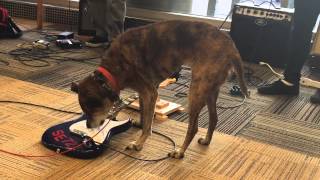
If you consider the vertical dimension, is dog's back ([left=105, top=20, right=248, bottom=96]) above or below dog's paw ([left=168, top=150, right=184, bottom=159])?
above

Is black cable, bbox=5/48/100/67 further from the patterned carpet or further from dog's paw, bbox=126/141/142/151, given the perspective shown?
dog's paw, bbox=126/141/142/151

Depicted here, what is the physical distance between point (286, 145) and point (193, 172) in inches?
27.3

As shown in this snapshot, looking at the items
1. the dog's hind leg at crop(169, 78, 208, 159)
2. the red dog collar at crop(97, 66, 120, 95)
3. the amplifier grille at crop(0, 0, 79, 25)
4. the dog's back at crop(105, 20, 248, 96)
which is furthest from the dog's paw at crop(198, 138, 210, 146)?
the amplifier grille at crop(0, 0, 79, 25)

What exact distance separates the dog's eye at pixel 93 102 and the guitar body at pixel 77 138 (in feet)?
0.71

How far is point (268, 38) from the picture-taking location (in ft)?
13.3

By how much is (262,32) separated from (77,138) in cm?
246

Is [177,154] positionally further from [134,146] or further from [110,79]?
[110,79]

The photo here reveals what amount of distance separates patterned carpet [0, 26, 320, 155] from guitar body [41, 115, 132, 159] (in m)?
0.62

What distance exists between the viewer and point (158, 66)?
218 cm

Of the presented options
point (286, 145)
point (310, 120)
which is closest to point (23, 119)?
point (286, 145)

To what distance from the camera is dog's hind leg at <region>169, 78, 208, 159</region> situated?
2.09 m

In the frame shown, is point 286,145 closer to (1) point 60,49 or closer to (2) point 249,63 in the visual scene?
(2) point 249,63

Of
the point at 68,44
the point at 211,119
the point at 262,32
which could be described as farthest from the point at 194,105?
the point at 68,44

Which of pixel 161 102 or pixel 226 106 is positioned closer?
pixel 161 102
